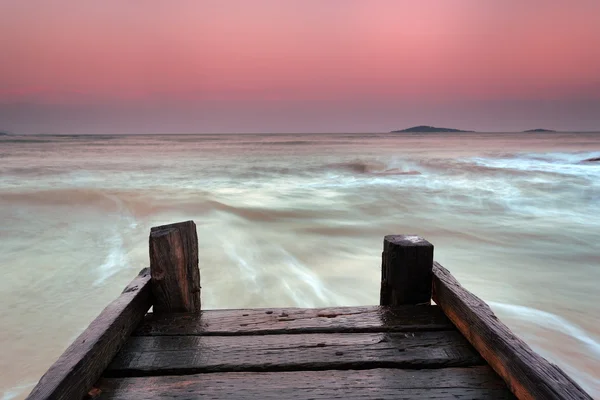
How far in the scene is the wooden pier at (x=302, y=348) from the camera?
1.78 metres

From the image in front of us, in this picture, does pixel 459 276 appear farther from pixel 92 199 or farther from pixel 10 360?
pixel 92 199

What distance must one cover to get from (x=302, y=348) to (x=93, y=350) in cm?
103

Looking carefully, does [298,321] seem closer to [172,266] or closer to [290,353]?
[290,353]

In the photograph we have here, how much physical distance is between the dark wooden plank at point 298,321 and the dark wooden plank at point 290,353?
0.19 ft

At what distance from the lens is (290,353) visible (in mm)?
2119

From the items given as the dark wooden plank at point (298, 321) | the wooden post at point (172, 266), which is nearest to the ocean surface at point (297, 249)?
the wooden post at point (172, 266)

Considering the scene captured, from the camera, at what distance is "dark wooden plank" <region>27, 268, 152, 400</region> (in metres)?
1.57

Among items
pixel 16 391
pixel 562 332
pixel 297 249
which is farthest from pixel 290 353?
pixel 297 249

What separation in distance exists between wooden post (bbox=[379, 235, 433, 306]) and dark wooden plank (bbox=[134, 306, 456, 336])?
0.08m

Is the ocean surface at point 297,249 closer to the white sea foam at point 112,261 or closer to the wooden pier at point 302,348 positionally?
the white sea foam at point 112,261

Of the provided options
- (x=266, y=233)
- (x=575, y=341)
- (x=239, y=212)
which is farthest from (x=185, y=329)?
(x=239, y=212)

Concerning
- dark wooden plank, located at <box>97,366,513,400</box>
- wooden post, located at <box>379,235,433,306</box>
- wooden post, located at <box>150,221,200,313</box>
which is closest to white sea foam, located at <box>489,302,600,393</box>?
wooden post, located at <box>379,235,433,306</box>

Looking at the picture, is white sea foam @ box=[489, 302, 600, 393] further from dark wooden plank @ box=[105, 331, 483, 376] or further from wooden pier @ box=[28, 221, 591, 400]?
dark wooden plank @ box=[105, 331, 483, 376]

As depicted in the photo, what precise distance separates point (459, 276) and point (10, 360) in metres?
6.17
